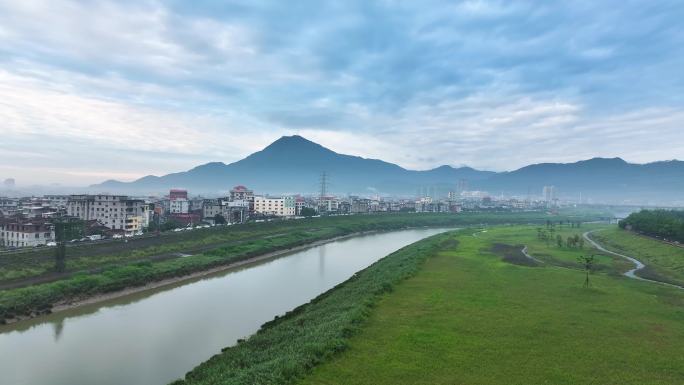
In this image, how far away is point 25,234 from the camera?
1328 inches

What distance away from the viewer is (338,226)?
6153 cm

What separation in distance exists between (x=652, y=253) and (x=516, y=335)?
1191 inches

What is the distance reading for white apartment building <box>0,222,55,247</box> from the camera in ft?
111

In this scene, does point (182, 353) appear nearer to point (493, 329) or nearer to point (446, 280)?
point (493, 329)

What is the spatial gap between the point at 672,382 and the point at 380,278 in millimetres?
14643

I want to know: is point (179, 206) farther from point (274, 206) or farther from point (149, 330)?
point (149, 330)

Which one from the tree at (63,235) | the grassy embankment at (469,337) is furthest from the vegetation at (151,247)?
the grassy embankment at (469,337)

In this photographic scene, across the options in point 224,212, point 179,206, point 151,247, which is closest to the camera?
point 151,247

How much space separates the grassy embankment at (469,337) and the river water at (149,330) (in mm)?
1969

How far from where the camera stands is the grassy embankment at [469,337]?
11508 mm

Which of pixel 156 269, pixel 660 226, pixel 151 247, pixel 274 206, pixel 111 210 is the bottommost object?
pixel 156 269

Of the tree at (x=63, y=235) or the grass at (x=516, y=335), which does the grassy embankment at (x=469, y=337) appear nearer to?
the grass at (x=516, y=335)

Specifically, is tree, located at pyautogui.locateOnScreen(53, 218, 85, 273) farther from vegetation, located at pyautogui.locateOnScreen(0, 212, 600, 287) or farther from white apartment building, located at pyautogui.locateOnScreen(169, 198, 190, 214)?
white apartment building, located at pyautogui.locateOnScreen(169, 198, 190, 214)

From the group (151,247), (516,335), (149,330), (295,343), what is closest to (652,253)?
(516,335)
